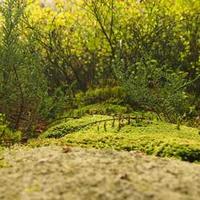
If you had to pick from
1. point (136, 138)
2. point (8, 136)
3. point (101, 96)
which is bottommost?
point (8, 136)

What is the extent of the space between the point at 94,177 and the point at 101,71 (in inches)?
432

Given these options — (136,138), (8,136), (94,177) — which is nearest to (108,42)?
(8,136)

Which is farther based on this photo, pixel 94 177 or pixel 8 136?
pixel 8 136

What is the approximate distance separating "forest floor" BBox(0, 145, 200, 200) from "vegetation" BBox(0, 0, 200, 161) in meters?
1.83

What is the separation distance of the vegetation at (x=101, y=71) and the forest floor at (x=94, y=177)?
183 cm

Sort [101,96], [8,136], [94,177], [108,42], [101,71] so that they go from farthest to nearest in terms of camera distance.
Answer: [101,71]
[108,42]
[101,96]
[8,136]
[94,177]

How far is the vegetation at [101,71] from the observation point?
31.7ft

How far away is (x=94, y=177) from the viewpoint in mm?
5055

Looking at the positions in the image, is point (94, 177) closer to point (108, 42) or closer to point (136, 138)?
point (136, 138)

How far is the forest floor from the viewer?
4.63 m

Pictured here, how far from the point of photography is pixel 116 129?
917cm

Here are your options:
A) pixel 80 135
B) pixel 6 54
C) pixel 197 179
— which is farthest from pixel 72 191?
pixel 6 54

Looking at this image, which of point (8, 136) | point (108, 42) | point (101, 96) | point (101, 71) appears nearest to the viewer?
point (8, 136)

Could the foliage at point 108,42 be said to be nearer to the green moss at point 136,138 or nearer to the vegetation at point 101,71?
the vegetation at point 101,71
